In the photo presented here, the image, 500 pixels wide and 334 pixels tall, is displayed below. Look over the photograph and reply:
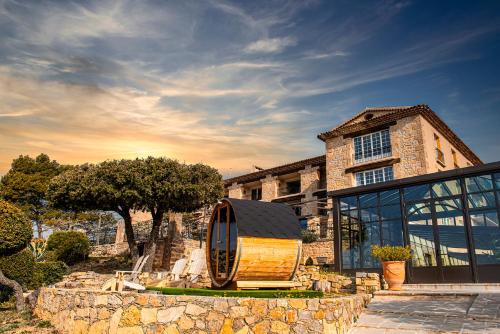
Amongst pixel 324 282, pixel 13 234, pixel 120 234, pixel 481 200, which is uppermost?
pixel 481 200

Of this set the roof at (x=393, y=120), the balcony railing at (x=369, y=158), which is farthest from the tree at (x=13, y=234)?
the roof at (x=393, y=120)

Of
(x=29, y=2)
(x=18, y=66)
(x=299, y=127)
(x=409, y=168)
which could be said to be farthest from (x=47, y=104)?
(x=409, y=168)

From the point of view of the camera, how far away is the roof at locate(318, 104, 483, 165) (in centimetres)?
2392

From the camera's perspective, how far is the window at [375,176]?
80.8ft

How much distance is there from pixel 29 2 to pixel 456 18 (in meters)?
13.3

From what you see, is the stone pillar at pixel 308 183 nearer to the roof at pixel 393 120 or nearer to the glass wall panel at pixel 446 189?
the roof at pixel 393 120

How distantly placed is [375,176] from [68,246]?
19958 millimetres

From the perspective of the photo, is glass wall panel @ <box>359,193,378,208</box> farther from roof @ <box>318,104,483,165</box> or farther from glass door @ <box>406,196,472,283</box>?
roof @ <box>318,104,483,165</box>

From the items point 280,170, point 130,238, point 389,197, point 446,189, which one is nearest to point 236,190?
point 280,170

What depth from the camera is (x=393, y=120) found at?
81.7 ft

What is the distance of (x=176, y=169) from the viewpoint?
69.5ft

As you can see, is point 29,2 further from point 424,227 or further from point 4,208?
point 424,227

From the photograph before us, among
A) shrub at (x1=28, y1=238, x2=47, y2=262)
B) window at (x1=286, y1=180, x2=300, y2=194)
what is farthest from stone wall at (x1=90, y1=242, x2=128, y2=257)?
window at (x1=286, y1=180, x2=300, y2=194)

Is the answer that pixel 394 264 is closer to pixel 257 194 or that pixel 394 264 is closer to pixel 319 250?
pixel 319 250
